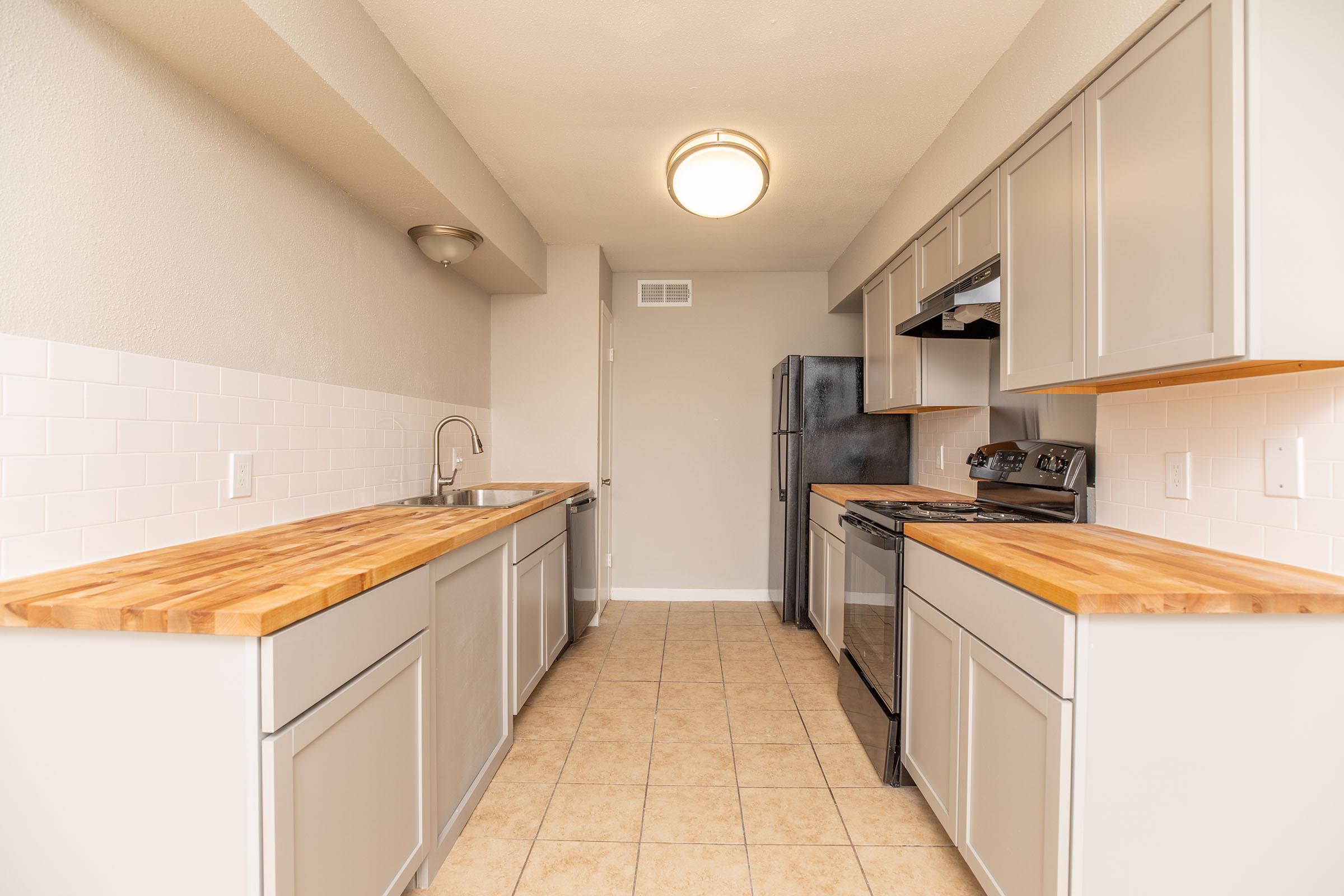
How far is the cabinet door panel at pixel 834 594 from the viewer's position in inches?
115

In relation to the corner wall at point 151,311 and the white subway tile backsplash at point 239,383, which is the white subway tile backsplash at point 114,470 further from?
the white subway tile backsplash at point 239,383

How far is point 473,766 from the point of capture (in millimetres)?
1881

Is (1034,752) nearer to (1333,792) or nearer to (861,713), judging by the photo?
(1333,792)

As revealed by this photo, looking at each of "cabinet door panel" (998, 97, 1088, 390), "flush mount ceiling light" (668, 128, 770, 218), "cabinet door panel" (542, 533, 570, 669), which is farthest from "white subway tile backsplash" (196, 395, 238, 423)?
"cabinet door panel" (998, 97, 1088, 390)

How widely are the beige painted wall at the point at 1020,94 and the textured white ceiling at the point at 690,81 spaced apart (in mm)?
57

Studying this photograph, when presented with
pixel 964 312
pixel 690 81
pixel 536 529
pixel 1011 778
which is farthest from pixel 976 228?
pixel 536 529

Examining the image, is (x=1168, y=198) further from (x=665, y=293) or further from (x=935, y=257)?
(x=665, y=293)

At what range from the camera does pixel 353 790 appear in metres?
1.18

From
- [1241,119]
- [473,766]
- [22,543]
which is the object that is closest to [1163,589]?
[1241,119]

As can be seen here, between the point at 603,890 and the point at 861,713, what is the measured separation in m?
1.17

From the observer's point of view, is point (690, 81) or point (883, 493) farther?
point (883, 493)

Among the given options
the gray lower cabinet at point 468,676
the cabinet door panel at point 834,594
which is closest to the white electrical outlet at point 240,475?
the gray lower cabinet at point 468,676

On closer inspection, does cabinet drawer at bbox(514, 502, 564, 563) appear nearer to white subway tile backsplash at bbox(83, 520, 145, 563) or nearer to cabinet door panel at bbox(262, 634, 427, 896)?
cabinet door panel at bbox(262, 634, 427, 896)

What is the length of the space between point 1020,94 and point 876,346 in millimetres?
1642
